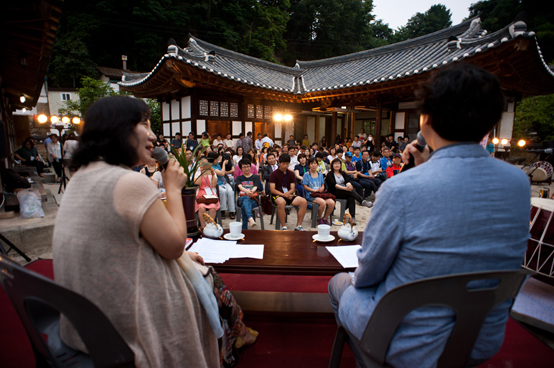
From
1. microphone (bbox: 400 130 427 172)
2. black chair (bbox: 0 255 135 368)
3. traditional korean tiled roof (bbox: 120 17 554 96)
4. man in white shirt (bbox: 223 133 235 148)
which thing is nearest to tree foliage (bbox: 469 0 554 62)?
Result: traditional korean tiled roof (bbox: 120 17 554 96)

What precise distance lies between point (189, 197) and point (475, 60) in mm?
8269

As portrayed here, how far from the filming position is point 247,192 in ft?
15.2

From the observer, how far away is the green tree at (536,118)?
12.2 meters

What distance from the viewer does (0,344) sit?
186 centimetres

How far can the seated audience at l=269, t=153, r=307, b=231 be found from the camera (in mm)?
4465

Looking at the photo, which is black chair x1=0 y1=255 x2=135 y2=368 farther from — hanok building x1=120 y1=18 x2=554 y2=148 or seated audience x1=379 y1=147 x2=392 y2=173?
hanok building x1=120 y1=18 x2=554 y2=148

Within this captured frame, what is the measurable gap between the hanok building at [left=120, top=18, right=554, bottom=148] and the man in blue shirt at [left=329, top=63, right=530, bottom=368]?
7468 millimetres

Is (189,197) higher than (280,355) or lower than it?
higher

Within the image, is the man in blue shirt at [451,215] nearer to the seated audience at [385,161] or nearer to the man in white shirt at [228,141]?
the seated audience at [385,161]

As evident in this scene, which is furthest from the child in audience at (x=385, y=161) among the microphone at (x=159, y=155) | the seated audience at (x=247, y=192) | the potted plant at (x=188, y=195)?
the microphone at (x=159, y=155)

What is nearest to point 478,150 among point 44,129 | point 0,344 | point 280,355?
point 280,355

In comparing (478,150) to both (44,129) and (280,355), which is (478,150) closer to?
(280,355)

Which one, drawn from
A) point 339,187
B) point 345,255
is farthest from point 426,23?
point 345,255

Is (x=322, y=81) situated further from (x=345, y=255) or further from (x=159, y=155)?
(x=159, y=155)
